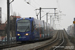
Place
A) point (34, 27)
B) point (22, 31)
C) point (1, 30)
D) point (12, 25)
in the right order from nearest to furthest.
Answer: point (22, 31), point (34, 27), point (12, 25), point (1, 30)

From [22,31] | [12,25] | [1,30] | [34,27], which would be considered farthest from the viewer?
[1,30]

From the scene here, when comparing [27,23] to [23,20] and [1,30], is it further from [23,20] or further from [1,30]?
[1,30]

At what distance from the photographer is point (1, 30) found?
87.7m

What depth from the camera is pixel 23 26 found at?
85.8 ft

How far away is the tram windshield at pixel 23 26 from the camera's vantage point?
26.2 metres

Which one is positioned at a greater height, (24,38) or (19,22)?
(19,22)

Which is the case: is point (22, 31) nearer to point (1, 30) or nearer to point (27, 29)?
point (27, 29)

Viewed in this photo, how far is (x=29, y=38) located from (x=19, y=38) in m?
1.23

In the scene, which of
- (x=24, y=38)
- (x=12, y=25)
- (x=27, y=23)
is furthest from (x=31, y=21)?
(x=12, y=25)

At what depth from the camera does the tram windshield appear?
1031 inches

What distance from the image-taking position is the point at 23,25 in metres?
26.2

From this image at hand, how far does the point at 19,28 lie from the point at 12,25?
50581 mm

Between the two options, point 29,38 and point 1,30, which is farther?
point 1,30

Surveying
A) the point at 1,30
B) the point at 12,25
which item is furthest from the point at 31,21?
the point at 1,30
